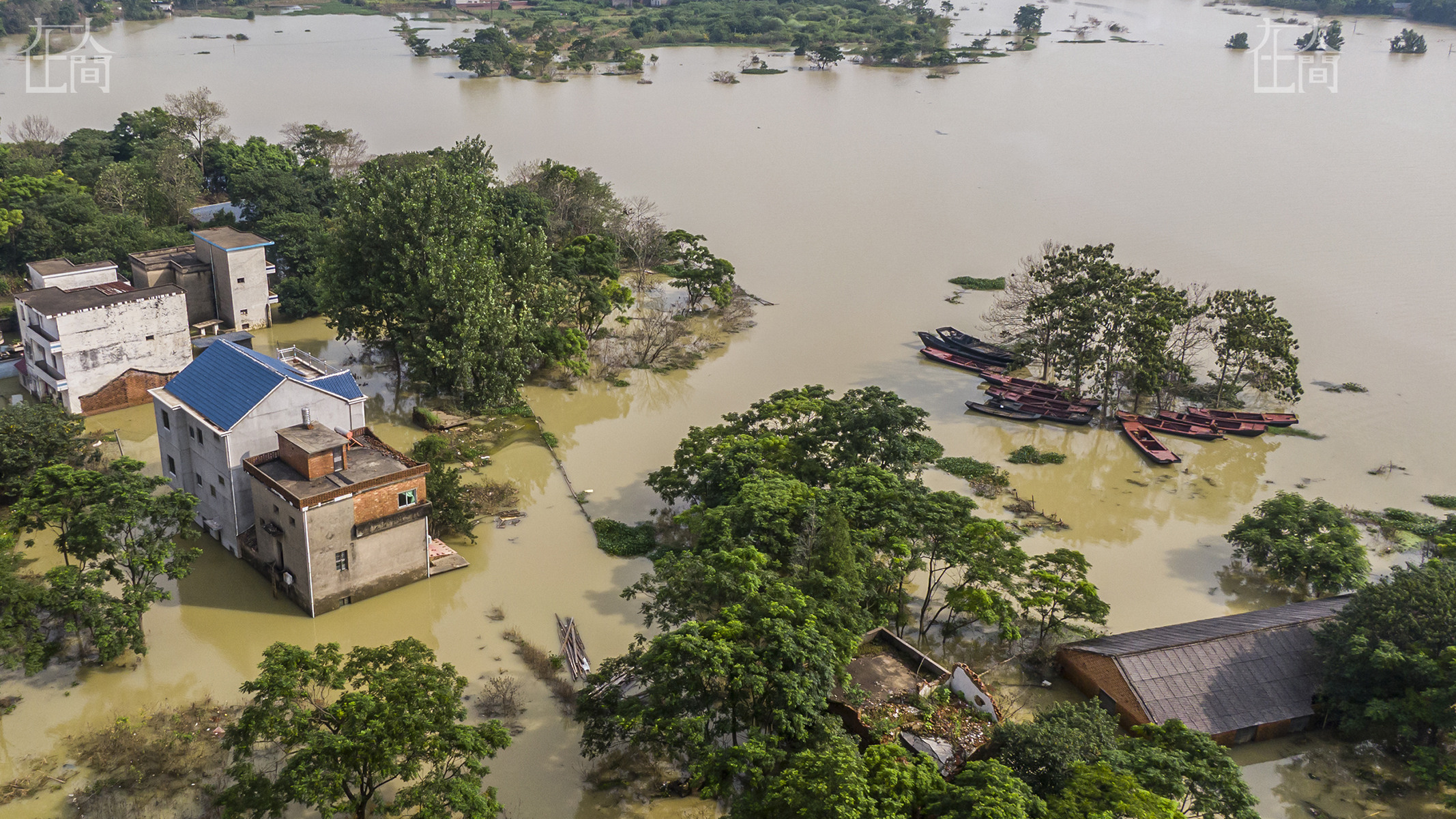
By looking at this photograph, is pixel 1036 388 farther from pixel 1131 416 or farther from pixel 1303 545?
pixel 1303 545

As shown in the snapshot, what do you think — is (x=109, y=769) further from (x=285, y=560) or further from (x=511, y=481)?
(x=511, y=481)

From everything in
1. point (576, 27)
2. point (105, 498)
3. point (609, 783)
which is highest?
point (576, 27)

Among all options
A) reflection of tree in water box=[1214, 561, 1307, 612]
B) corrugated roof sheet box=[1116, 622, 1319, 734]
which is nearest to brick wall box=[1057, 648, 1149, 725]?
corrugated roof sheet box=[1116, 622, 1319, 734]

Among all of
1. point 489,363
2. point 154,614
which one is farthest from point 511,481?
point 154,614

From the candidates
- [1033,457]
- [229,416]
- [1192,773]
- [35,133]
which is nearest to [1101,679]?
[1192,773]

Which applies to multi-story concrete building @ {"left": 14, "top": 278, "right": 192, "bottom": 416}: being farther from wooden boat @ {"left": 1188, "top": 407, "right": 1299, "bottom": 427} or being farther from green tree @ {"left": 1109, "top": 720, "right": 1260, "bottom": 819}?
wooden boat @ {"left": 1188, "top": 407, "right": 1299, "bottom": 427}

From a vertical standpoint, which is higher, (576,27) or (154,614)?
(576,27)
